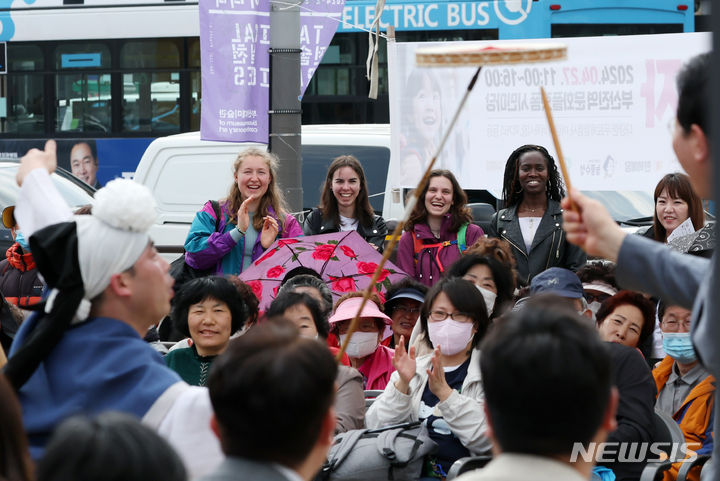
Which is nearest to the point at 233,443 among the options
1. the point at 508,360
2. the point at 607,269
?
the point at 508,360

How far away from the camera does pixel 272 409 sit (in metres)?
1.98

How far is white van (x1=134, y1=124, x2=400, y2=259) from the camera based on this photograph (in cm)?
1097

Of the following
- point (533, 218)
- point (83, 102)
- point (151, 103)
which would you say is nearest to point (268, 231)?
point (533, 218)

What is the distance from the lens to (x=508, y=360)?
200 cm

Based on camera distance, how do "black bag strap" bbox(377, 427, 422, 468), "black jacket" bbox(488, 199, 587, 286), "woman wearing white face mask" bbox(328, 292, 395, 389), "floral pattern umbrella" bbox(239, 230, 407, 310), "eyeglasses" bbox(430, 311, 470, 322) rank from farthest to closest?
"black jacket" bbox(488, 199, 587, 286), "floral pattern umbrella" bbox(239, 230, 407, 310), "woman wearing white face mask" bbox(328, 292, 395, 389), "eyeglasses" bbox(430, 311, 470, 322), "black bag strap" bbox(377, 427, 422, 468)

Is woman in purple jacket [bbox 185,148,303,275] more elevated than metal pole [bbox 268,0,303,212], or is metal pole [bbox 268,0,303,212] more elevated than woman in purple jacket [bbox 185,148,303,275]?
metal pole [bbox 268,0,303,212]

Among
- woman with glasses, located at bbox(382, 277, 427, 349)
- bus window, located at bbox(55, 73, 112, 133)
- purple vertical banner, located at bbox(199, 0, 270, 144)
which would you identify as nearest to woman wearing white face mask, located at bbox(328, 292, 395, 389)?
woman with glasses, located at bbox(382, 277, 427, 349)

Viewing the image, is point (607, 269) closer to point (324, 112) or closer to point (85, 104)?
point (324, 112)

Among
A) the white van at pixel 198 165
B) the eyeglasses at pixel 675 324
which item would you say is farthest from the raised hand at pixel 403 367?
the white van at pixel 198 165

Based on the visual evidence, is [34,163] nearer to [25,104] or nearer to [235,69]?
[235,69]

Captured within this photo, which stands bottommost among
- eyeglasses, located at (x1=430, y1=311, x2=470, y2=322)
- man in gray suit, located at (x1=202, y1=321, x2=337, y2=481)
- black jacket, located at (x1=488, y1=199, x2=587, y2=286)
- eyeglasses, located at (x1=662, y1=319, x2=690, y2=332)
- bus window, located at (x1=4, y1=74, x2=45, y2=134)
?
eyeglasses, located at (x1=662, y1=319, x2=690, y2=332)

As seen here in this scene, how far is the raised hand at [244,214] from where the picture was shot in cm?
636

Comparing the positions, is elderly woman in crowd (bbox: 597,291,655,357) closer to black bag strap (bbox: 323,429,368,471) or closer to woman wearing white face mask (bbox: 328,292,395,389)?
woman wearing white face mask (bbox: 328,292,395,389)

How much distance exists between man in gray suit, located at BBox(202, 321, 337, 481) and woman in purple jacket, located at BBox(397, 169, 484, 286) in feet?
14.9
